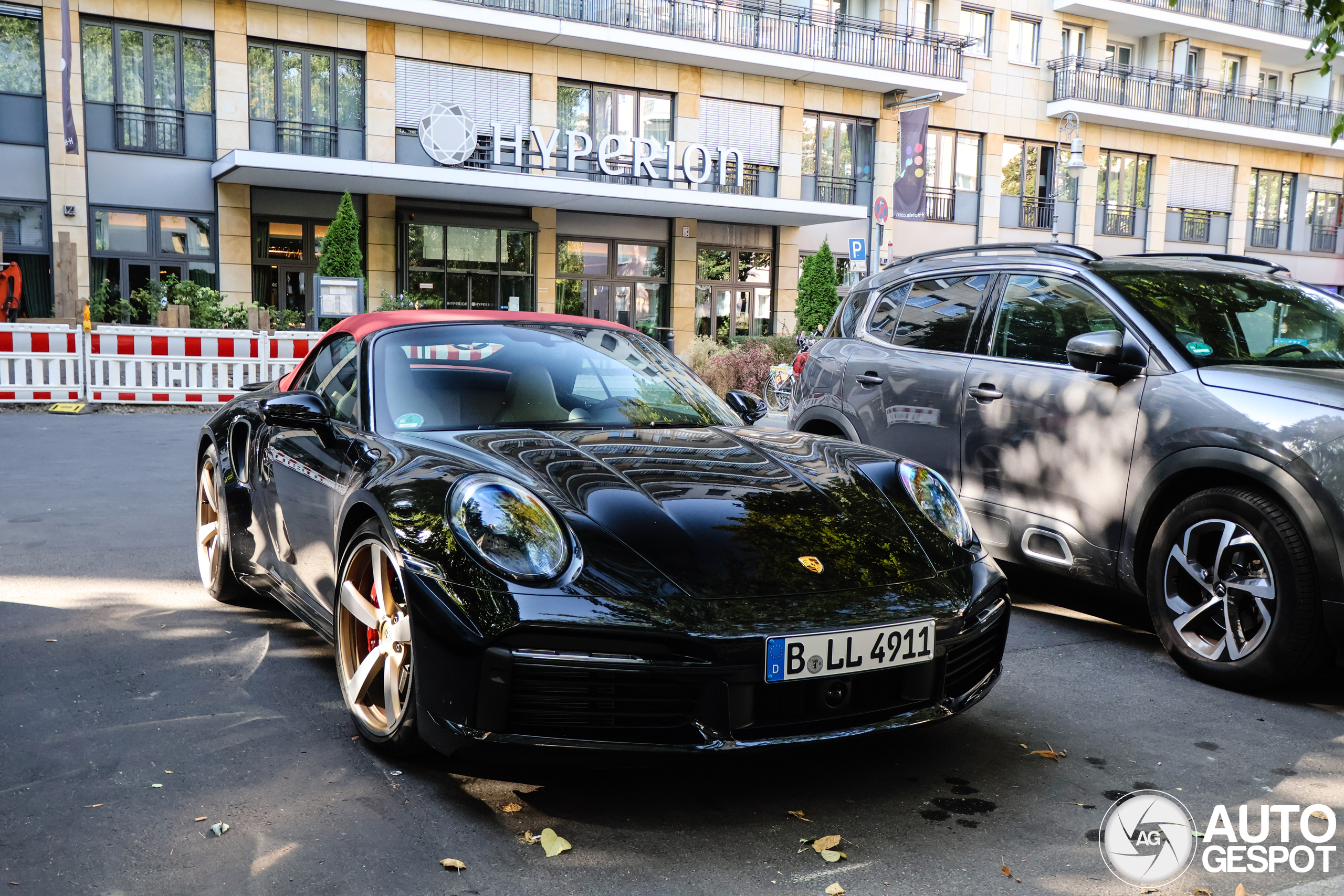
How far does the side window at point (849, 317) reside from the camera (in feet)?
21.1

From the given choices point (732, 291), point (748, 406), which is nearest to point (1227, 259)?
point (748, 406)

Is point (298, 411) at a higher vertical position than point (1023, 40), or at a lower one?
lower

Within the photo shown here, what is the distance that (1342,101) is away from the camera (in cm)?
3909

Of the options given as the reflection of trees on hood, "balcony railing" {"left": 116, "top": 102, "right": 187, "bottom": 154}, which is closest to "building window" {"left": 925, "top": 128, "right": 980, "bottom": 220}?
→ "balcony railing" {"left": 116, "top": 102, "right": 187, "bottom": 154}

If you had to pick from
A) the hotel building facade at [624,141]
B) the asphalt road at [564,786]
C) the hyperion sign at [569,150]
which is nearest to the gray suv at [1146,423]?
the asphalt road at [564,786]

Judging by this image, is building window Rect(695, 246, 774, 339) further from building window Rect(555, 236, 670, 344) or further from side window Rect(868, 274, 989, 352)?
side window Rect(868, 274, 989, 352)

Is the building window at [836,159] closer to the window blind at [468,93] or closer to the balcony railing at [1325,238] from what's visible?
the window blind at [468,93]

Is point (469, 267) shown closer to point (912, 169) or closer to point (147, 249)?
point (147, 249)

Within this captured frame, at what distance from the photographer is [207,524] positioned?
529 centimetres

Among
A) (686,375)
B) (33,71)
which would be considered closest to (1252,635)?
(686,375)

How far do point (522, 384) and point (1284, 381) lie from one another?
2.82m

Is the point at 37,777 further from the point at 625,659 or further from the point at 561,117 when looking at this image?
the point at 561,117

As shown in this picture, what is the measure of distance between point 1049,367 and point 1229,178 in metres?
37.0

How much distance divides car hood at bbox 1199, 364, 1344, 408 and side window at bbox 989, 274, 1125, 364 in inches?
21.5
